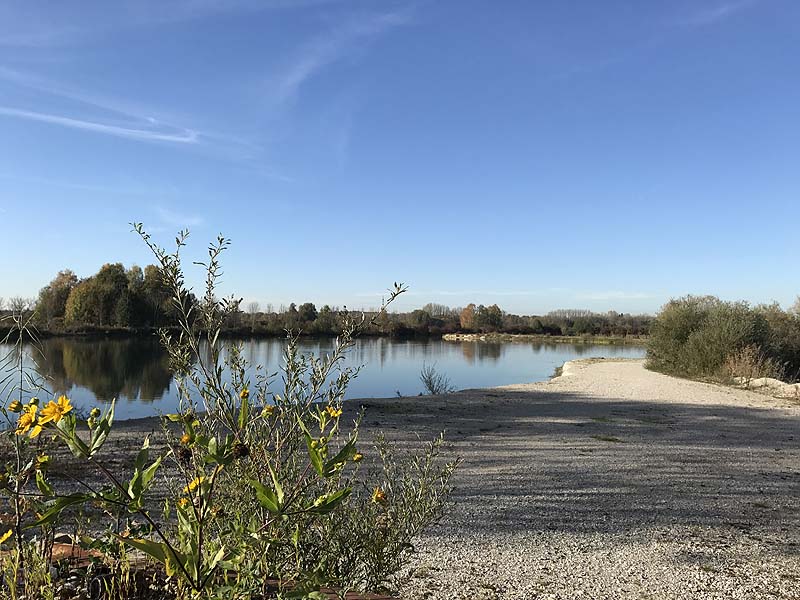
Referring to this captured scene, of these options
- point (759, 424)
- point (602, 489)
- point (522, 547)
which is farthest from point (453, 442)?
point (759, 424)

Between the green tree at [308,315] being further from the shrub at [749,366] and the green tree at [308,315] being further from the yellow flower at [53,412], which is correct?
the shrub at [749,366]

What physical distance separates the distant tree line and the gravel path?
1578 millimetres

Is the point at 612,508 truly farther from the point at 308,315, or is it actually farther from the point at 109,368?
the point at 109,368

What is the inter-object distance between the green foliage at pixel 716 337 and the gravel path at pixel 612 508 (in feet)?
27.1

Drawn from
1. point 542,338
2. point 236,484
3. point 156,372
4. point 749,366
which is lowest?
point 156,372

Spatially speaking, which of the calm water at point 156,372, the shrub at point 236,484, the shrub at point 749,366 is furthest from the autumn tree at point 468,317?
the shrub at point 236,484

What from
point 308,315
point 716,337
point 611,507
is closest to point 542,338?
point 716,337

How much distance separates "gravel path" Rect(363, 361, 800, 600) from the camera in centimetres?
314

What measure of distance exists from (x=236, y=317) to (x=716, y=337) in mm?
19451

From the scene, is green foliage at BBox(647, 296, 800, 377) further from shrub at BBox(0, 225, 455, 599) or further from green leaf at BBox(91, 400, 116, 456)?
green leaf at BBox(91, 400, 116, 456)

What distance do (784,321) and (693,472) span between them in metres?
20.2

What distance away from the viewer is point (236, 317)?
176 centimetres

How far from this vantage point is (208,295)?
1534 mm

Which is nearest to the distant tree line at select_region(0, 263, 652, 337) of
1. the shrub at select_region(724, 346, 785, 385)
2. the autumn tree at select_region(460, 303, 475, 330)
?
the autumn tree at select_region(460, 303, 475, 330)
